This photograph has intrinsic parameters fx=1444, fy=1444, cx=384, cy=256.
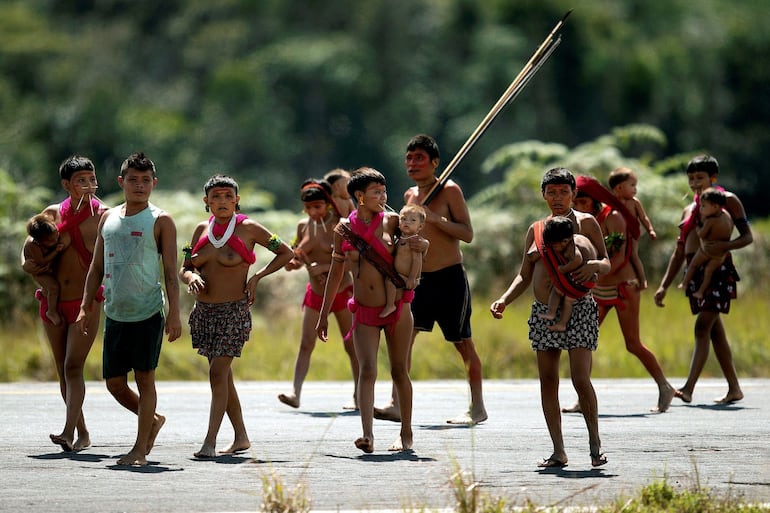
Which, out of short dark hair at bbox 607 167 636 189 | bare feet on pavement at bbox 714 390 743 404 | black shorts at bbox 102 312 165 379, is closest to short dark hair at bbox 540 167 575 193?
black shorts at bbox 102 312 165 379

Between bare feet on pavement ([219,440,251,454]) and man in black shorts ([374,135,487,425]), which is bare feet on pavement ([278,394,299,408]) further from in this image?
bare feet on pavement ([219,440,251,454])

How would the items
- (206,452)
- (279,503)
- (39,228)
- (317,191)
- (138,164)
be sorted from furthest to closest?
(317,191) → (39,228) → (206,452) → (138,164) → (279,503)

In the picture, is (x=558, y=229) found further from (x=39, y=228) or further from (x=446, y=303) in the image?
(x=39, y=228)

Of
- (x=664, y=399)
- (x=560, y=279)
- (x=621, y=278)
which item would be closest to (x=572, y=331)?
(x=560, y=279)

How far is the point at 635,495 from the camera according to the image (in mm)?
7289

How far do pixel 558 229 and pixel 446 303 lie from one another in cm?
248

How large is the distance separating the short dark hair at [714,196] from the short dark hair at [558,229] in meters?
3.49

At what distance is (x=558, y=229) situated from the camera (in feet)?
26.9

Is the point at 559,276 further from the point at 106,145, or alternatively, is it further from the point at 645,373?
the point at 106,145

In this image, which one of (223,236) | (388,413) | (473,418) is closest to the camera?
(223,236)

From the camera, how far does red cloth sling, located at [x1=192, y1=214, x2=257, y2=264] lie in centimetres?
889

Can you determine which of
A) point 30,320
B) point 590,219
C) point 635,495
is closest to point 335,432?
point 590,219

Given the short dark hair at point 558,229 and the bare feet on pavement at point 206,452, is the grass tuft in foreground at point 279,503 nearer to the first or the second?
the bare feet on pavement at point 206,452

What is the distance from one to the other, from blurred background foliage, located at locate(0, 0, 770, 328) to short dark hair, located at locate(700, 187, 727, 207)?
28160mm
